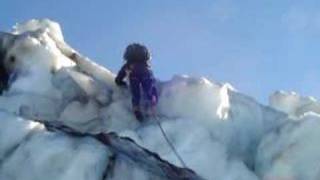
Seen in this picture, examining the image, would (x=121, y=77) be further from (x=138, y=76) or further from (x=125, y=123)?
(x=125, y=123)

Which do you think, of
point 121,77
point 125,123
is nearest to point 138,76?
point 121,77

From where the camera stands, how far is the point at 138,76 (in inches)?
468

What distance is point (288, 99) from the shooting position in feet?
42.1

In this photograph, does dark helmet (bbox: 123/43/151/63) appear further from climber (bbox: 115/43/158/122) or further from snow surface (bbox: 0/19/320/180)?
snow surface (bbox: 0/19/320/180)

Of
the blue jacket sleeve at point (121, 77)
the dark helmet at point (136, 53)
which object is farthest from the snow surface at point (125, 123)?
the dark helmet at point (136, 53)

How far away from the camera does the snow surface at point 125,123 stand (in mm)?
9258

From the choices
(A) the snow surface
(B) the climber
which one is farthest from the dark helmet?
(A) the snow surface

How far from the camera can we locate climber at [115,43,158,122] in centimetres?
1148

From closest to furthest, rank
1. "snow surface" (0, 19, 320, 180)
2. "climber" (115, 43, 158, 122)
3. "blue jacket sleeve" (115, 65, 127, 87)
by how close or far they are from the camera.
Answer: "snow surface" (0, 19, 320, 180), "climber" (115, 43, 158, 122), "blue jacket sleeve" (115, 65, 127, 87)

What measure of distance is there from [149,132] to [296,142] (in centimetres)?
166

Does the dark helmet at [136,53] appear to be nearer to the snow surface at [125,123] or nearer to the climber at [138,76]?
the climber at [138,76]

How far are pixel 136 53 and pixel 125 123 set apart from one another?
110 cm

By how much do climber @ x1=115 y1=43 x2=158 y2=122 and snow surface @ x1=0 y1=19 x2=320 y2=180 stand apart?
0.41 ft

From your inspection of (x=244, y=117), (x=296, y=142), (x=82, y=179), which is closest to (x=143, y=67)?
(x=244, y=117)
